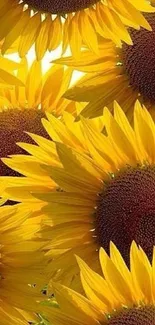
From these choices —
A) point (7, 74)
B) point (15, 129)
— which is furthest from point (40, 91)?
point (7, 74)

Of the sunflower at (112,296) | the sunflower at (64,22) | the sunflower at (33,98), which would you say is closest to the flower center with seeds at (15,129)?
the sunflower at (33,98)

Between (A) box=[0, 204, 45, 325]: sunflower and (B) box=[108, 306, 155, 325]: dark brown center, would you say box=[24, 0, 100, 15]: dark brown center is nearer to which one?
(A) box=[0, 204, 45, 325]: sunflower

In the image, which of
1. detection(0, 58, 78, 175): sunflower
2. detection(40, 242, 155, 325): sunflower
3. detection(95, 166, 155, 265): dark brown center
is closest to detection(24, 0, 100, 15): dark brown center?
detection(0, 58, 78, 175): sunflower

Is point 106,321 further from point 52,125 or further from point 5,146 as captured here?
point 5,146

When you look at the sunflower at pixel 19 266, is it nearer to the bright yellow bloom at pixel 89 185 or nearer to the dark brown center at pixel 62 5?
the bright yellow bloom at pixel 89 185

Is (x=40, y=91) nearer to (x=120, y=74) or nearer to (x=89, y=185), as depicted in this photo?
(x=120, y=74)

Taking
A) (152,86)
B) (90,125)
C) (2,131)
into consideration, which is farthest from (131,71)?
(90,125)

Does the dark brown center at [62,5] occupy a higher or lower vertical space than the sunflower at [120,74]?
higher

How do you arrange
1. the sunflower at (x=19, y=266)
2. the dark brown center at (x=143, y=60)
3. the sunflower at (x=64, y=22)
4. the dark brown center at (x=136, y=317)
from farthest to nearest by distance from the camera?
the dark brown center at (x=143, y=60)
the sunflower at (x=64, y=22)
the sunflower at (x=19, y=266)
the dark brown center at (x=136, y=317)
